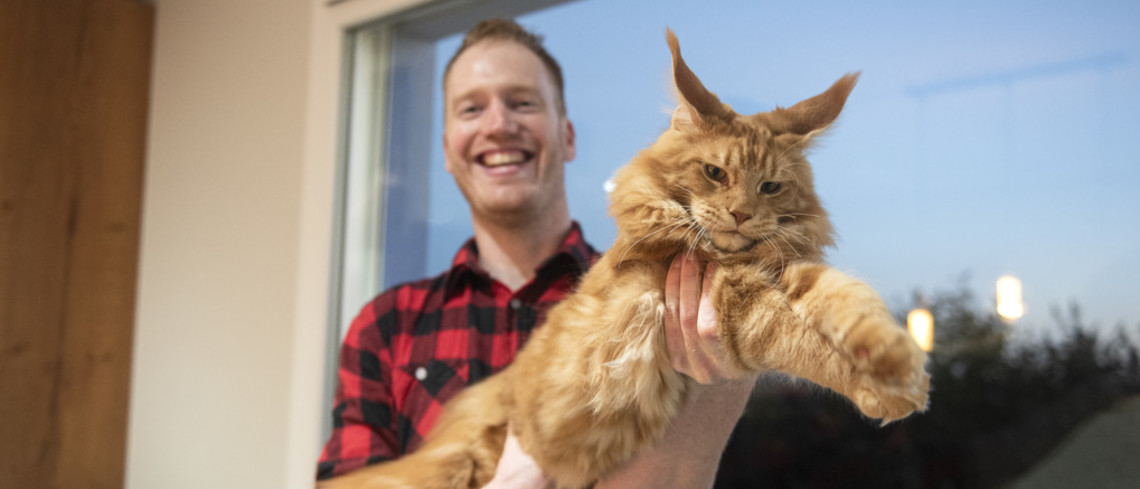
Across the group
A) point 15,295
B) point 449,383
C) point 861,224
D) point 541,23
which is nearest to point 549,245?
point 449,383

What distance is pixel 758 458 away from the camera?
1.48 m

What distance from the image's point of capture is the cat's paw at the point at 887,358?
2.47 ft

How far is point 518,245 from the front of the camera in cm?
170

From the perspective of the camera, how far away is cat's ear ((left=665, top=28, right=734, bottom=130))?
1000mm

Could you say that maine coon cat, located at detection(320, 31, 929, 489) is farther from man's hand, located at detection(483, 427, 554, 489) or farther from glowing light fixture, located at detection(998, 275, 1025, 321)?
glowing light fixture, located at detection(998, 275, 1025, 321)

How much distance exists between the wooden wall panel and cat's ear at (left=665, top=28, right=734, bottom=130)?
2364 millimetres

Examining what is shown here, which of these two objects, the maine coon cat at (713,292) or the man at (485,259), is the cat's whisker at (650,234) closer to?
the maine coon cat at (713,292)

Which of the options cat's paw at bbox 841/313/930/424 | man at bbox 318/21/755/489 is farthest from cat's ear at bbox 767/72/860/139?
man at bbox 318/21/755/489

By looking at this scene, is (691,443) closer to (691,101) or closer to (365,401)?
(691,101)

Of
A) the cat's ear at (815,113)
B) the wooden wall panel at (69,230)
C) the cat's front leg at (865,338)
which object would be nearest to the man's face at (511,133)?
the cat's ear at (815,113)

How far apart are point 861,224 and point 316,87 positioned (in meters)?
1.53

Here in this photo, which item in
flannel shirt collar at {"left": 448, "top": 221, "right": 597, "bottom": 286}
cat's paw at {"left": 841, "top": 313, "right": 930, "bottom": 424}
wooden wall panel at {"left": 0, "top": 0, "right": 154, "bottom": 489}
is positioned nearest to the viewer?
cat's paw at {"left": 841, "top": 313, "right": 930, "bottom": 424}

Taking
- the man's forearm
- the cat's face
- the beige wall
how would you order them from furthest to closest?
1. the beige wall
2. the man's forearm
3. the cat's face

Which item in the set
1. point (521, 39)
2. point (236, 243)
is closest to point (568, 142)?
point (521, 39)
